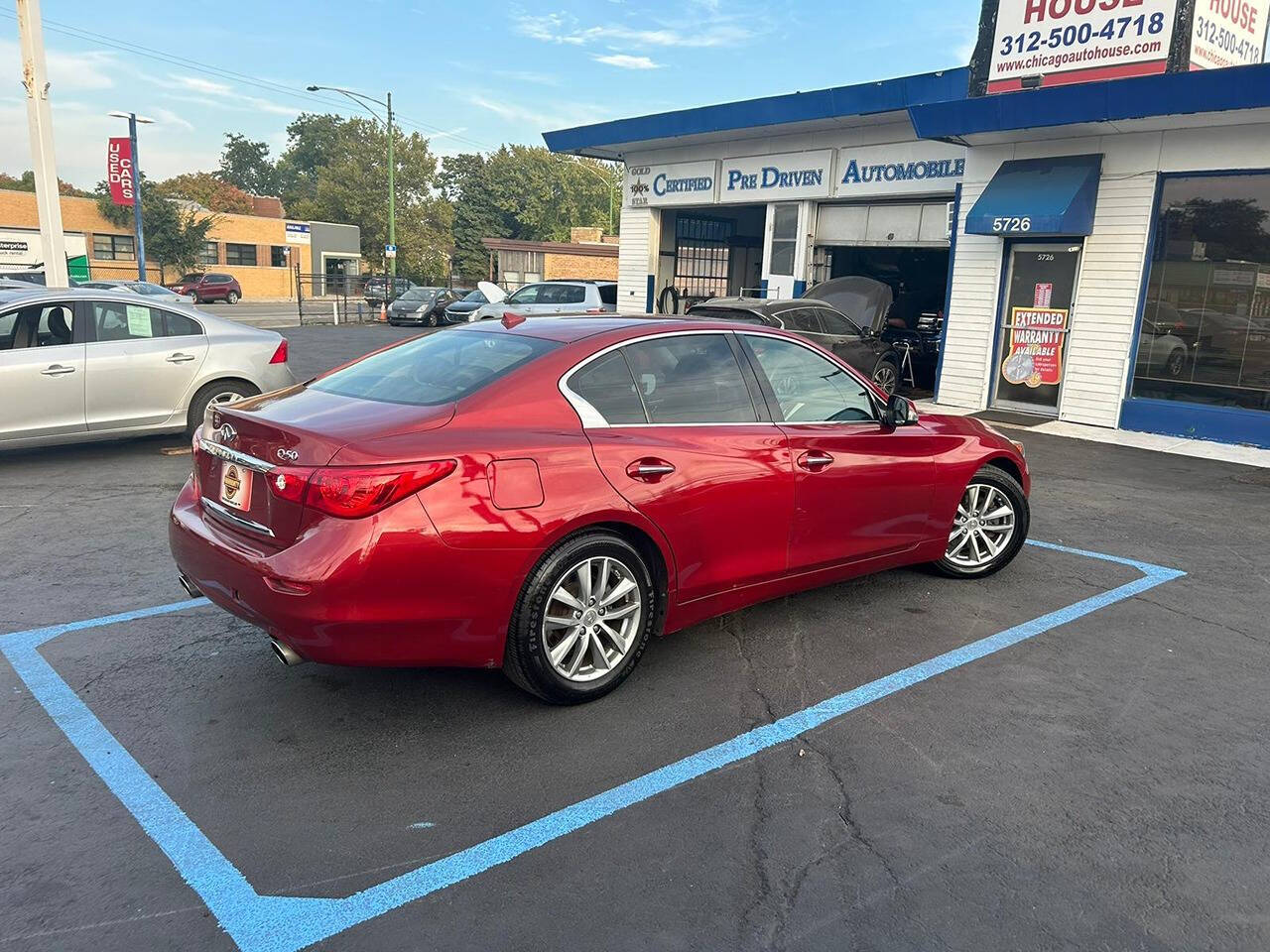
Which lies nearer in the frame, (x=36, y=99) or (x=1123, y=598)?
(x=1123, y=598)

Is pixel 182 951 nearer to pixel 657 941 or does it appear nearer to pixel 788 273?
pixel 657 941

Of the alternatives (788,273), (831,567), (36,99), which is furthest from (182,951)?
(788,273)

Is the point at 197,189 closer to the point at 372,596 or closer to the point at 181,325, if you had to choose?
the point at 181,325

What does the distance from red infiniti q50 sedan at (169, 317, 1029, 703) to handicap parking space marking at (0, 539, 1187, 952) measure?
63 cm

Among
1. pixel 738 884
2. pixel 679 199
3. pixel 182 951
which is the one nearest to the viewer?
pixel 182 951

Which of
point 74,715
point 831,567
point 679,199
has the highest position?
point 679,199

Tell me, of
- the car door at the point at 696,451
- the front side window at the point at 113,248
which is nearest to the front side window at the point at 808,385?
the car door at the point at 696,451

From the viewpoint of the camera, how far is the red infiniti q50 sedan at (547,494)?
335 centimetres

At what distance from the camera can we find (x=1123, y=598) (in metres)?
5.39

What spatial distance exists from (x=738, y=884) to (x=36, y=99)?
1509 centimetres

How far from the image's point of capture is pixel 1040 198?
12039mm

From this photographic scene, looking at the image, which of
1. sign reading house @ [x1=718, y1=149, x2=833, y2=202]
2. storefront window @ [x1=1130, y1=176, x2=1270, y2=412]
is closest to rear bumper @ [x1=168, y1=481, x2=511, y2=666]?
storefront window @ [x1=1130, y1=176, x2=1270, y2=412]

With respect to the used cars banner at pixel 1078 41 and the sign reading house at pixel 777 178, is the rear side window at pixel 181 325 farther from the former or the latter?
the sign reading house at pixel 777 178

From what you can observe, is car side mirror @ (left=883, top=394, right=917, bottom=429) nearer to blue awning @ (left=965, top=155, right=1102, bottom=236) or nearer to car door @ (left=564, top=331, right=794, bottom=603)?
car door @ (left=564, top=331, right=794, bottom=603)
